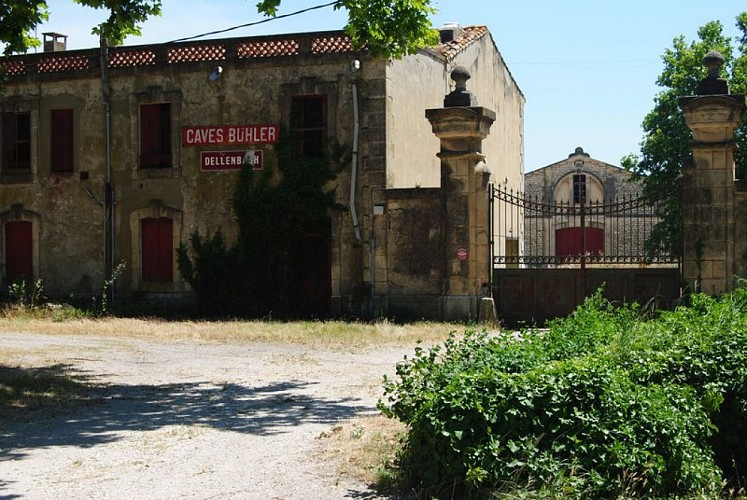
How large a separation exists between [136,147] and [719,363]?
57.0 ft

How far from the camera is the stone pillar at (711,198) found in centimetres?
1723

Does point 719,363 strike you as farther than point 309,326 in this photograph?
No

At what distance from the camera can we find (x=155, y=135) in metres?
22.7

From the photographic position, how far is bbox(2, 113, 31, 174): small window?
23.7 m

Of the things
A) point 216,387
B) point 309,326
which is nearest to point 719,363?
point 216,387

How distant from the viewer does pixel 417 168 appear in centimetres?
2273

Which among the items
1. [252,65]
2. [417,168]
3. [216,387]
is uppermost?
[252,65]

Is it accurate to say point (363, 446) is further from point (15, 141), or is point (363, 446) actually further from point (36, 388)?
point (15, 141)

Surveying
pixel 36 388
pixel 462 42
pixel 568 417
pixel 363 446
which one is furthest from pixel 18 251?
pixel 568 417

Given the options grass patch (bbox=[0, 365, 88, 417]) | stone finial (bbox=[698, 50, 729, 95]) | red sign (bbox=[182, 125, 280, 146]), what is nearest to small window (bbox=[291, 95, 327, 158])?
red sign (bbox=[182, 125, 280, 146])

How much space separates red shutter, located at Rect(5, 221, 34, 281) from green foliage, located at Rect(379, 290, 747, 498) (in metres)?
18.3

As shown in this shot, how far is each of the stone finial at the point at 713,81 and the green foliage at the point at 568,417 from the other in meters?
10.9

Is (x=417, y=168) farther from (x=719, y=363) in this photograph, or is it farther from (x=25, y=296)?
(x=719, y=363)

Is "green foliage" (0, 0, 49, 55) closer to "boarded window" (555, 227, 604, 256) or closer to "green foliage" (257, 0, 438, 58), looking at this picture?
"green foliage" (257, 0, 438, 58)
